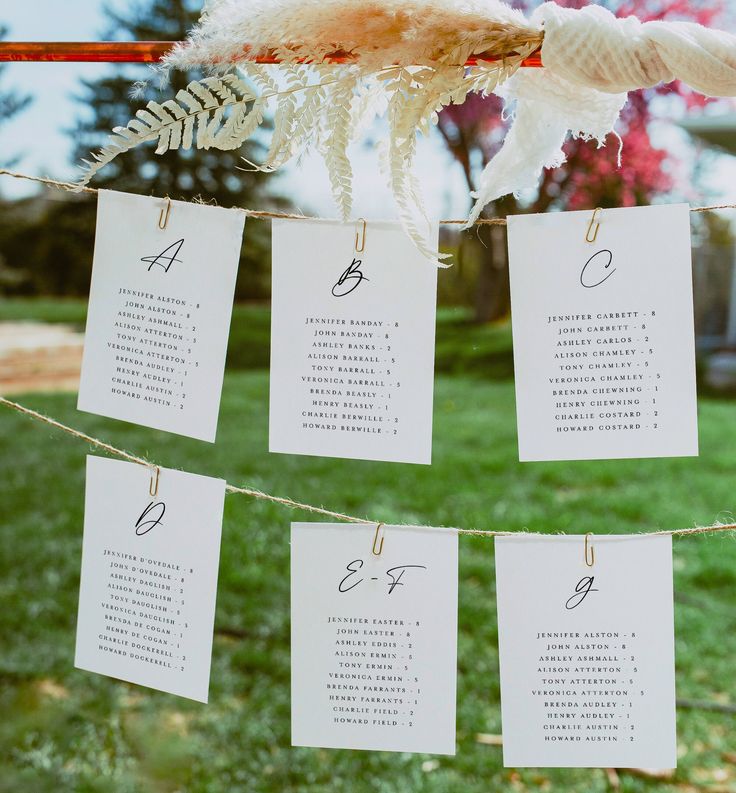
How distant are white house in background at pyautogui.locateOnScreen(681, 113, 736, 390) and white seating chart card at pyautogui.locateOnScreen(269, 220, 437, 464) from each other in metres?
3.32

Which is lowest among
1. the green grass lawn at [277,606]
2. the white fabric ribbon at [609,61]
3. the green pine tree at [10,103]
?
the green grass lawn at [277,606]

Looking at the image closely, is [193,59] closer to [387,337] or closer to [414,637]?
[387,337]

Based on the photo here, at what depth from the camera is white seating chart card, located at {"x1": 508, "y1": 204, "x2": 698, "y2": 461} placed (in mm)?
663

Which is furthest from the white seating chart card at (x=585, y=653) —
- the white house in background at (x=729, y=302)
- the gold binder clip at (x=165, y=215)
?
the white house in background at (x=729, y=302)

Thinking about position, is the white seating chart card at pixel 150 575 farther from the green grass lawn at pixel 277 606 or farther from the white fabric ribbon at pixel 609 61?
the green grass lawn at pixel 277 606

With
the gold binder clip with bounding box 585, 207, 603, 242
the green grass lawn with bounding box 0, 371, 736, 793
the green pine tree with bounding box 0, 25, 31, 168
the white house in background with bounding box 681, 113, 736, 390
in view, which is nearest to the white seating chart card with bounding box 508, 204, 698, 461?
the gold binder clip with bounding box 585, 207, 603, 242

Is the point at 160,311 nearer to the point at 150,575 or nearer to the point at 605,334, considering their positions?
the point at 150,575

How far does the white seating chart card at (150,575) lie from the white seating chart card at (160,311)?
6 cm

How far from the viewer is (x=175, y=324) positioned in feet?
2.43

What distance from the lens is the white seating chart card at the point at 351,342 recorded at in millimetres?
701

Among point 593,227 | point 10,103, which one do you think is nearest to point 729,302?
point 10,103

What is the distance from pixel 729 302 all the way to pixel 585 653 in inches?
250

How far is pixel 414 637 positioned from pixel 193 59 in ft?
1.60

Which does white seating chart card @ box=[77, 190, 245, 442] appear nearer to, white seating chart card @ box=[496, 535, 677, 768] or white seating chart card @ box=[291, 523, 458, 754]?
white seating chart card @ box=[291, 523, 458, 754]
